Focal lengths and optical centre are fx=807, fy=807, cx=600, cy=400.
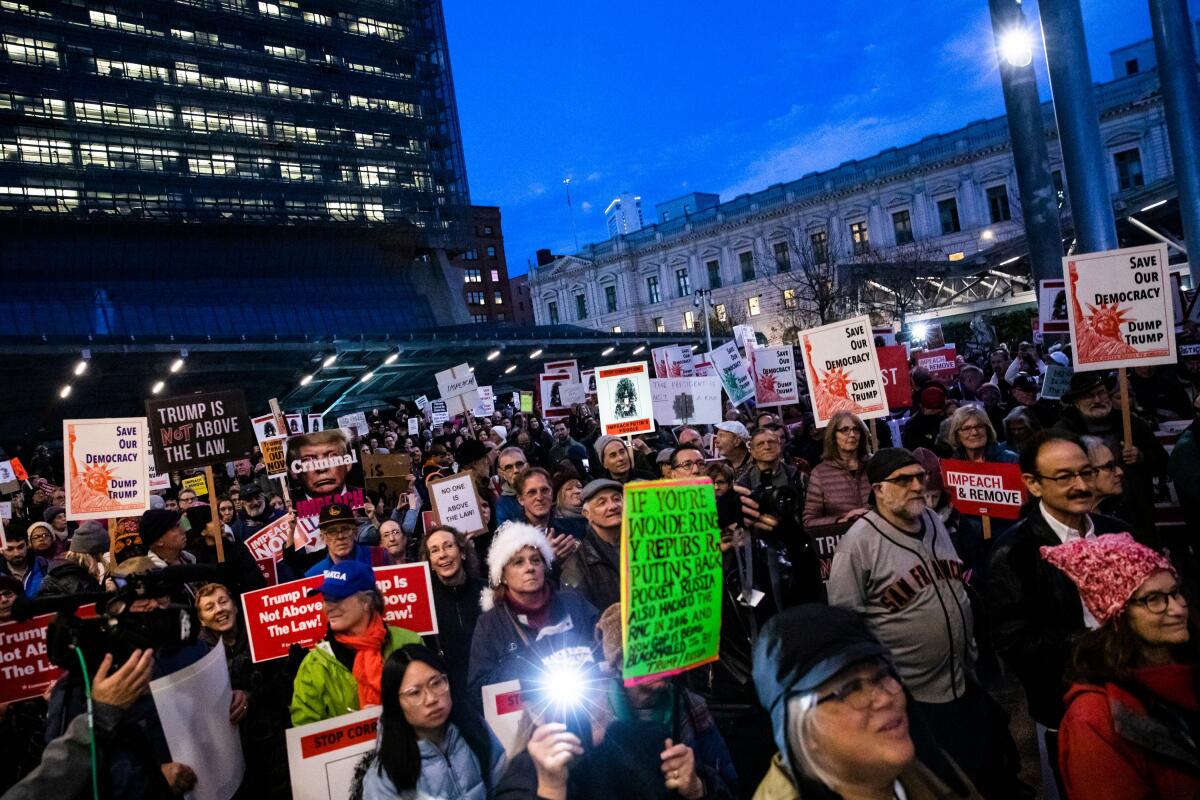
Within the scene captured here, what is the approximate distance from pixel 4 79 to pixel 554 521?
150 feet

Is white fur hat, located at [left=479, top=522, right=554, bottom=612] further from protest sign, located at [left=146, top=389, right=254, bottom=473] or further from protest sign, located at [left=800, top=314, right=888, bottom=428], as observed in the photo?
protest sign, located at [left=146, top=389, right=254, bottom=473]

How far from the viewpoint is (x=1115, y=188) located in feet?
163

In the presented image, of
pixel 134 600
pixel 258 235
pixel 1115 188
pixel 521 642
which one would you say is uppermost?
pixel 258 235

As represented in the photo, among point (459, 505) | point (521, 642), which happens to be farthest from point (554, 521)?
point (521, 642)

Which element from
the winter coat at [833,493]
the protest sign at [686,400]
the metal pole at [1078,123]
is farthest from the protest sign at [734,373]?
the metal pole at [1078,123]

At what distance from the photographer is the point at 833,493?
17.9 feet

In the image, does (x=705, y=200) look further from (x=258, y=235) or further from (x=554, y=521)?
(x=554, y=521)

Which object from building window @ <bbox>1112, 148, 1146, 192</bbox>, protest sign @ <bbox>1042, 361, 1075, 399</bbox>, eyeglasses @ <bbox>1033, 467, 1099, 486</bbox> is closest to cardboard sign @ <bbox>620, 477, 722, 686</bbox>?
eyeglasses @ <bbox>1033, 467, 1099, 486</bbox>

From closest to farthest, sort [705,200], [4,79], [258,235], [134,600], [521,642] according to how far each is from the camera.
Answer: [134,600], [521,642], [4,79], [258,235], [705,200]

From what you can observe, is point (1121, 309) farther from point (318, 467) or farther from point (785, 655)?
point (318, 467)

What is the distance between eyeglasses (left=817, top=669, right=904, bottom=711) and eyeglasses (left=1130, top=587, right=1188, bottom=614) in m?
1.24

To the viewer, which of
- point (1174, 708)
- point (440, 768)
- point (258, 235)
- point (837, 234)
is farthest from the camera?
point (837, 234)

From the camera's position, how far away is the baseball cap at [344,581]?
3.61 meters

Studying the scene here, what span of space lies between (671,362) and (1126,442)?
30.4 feet
